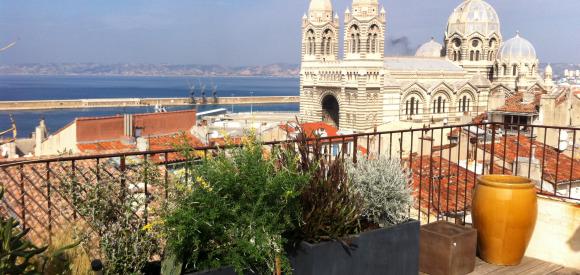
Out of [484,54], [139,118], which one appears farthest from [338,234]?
[484,54]

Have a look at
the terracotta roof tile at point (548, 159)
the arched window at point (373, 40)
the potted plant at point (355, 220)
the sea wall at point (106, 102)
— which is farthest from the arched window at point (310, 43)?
the potted plant at point (355, 220)

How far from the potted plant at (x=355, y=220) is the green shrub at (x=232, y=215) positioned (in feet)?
0.72

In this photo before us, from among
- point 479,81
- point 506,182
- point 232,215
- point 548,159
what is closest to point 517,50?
point 479,81

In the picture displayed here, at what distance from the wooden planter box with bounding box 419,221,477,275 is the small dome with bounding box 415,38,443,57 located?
2823 inches

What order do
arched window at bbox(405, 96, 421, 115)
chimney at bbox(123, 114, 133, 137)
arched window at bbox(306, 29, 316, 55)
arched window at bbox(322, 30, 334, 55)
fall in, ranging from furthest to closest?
1. arched window at bbox(306, 29, 316, 55)
2. arched window at bbox(322, 30, 334, 55)
3. arched window at bbox(405, 96, 421, 115)
4. chimney at bbox(123, 114, 133, 137)

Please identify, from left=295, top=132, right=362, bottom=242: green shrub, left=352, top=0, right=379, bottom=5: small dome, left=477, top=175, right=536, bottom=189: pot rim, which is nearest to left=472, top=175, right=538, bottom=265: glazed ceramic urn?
left=477, top=175, right=536, bottom=189: pot rim

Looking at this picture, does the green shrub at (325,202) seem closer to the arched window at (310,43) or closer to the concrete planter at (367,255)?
the concrete planter at (367,255)

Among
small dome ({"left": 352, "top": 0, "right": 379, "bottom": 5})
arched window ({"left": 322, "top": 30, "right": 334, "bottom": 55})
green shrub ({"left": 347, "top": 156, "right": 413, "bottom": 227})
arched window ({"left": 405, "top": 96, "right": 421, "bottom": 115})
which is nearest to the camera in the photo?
green shrub ({"left": 347, "top": 156, "right": 413, "bottom": 227})

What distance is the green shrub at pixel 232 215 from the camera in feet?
10.1

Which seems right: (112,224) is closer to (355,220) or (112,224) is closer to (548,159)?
(355,220)

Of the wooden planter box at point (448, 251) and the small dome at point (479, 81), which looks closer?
the wooden planter box at point (448, 251)

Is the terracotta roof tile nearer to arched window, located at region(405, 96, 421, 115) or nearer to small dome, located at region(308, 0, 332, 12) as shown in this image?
arched window, located at region(405, 96, 421, 115)

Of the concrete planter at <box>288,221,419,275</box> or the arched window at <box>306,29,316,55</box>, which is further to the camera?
the arched window at <box>306,29,316,55</box>

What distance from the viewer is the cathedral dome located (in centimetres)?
6656
